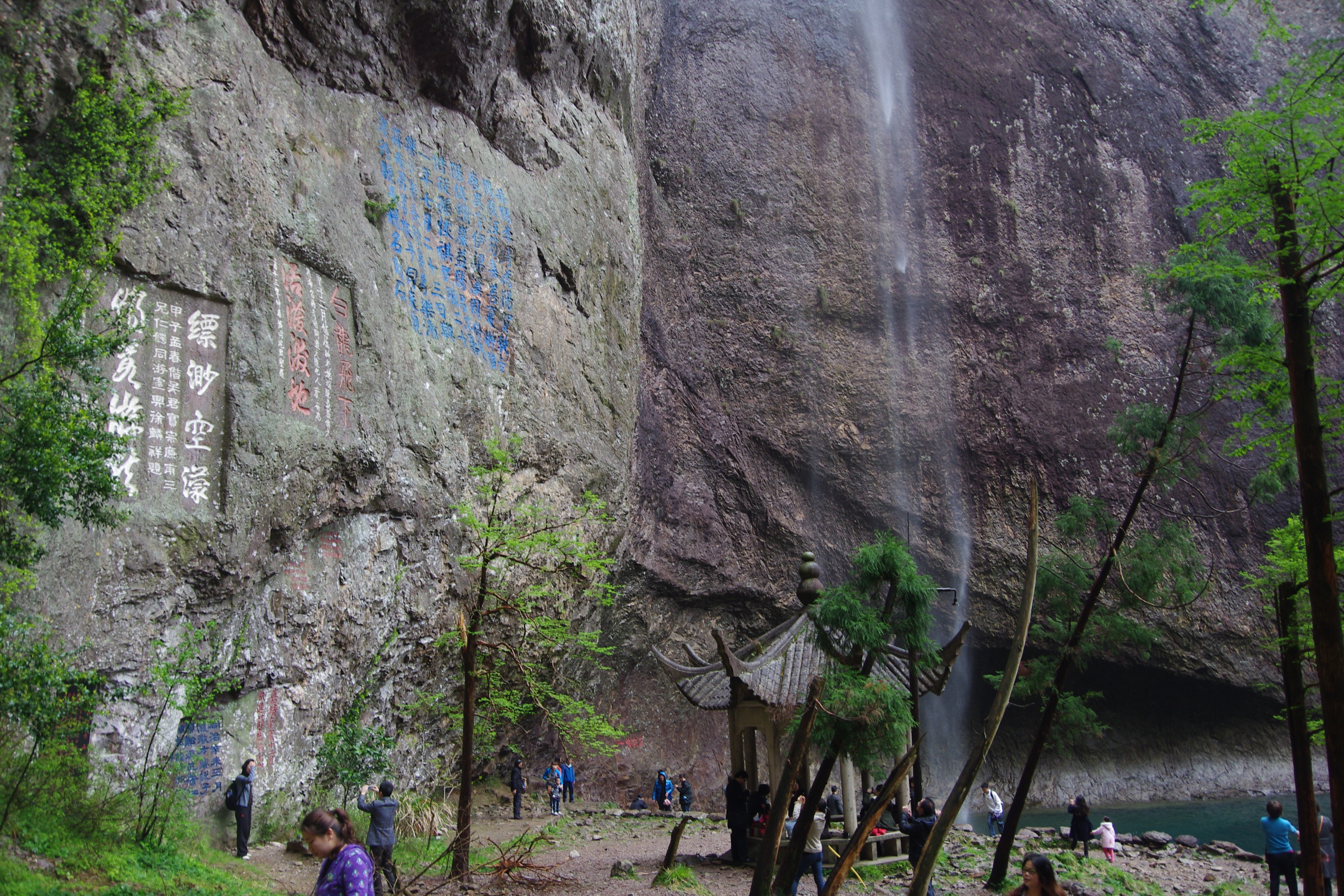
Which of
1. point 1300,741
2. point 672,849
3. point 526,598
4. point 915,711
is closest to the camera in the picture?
point 1300,741

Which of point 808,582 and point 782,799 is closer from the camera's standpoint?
point 782,799

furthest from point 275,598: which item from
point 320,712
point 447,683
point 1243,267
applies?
point 1243,267

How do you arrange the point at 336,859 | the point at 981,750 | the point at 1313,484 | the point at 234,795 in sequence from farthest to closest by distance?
the point at 234,795
the point at 981,750
the point at 1313,484
the point at 336,859

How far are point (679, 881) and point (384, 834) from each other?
131 inches

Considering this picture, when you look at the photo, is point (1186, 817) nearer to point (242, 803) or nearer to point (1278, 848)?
point (1278, 848)

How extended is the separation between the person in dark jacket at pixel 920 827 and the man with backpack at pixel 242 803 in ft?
22.5

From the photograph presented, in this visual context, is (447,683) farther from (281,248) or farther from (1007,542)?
(1007,542)

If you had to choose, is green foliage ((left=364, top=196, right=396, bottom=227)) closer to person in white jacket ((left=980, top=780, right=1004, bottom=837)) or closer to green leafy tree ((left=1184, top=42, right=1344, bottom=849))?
green leafy tree ((left=1184, top=42, right=1344, bottom=849))

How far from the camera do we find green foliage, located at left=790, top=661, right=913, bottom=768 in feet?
24.1

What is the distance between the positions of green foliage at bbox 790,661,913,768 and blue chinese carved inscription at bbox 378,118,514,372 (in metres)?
8.77

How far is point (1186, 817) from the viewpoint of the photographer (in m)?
21.0

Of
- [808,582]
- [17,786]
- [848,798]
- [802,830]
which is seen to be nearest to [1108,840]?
[848,798]

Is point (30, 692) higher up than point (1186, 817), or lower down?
higher up

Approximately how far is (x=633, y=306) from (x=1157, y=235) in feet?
55.6
